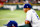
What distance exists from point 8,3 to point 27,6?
4432 millimetres

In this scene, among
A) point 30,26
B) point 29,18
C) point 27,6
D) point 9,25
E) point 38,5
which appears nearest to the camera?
point 9,25

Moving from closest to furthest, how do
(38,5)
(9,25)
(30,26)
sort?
(9,25), (30,26), (38,5)

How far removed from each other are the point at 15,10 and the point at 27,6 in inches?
180

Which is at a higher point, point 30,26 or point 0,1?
point 0,1

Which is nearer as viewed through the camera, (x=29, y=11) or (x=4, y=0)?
(x=29, y=11)

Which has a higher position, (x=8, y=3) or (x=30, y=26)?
(x=8, y=3)

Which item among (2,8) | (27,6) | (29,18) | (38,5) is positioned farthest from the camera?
(2,8)

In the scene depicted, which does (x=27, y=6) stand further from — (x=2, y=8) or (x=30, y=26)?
(x=2, y=8)

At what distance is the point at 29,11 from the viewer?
2137 mm

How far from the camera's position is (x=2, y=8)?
6793 mm

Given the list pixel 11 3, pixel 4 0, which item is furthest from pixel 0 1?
pixel 11 3

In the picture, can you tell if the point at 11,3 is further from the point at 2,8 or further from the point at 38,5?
the point at 38,5

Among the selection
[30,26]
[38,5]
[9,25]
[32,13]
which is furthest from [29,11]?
[38,5]

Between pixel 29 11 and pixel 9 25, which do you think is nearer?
pixel 9 25
